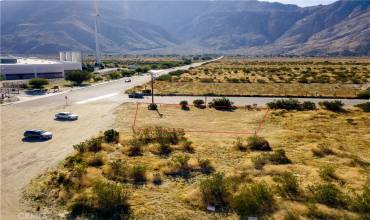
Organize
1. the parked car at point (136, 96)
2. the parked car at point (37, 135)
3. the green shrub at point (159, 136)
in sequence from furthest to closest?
the parked car at point (136, 96) < the parked car at point (37, 135) < the green shrub at point (159, 136)

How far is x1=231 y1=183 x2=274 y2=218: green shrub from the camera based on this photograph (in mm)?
19328

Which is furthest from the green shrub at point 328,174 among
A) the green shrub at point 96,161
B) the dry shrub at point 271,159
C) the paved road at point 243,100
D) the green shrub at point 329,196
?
the paved road at point 243,100

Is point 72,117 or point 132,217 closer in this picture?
point 132,217

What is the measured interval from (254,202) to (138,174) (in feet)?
28.4

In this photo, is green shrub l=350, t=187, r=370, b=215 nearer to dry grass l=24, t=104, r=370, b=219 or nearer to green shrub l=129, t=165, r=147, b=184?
dry grass l=24, t=104, r=370, b=219

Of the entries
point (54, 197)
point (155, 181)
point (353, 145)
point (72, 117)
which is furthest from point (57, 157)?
point (353, 145)

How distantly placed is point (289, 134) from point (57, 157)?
21851 millimetres

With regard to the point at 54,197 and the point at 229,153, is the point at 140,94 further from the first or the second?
the point at 54,197

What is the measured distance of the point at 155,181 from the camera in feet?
78.3

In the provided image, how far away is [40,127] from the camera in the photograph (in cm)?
4147

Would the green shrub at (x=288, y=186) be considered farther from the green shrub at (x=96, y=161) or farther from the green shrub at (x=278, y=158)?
the green shrub at (x=96, y=161)

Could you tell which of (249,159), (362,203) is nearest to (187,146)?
(249,159)

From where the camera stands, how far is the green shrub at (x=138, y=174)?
2405cm

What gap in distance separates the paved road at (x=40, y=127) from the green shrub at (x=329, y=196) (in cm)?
1687
